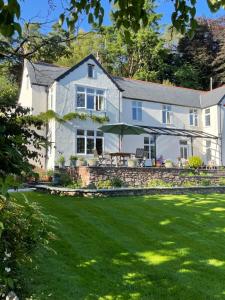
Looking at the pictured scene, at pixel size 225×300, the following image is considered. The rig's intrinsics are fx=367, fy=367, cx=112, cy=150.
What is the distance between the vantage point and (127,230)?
8625 mm

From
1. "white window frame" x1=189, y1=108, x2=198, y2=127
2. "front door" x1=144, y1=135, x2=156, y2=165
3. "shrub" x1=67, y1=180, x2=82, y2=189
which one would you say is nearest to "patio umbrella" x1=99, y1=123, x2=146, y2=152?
"shrub" x1=67, y1=180, x2=82, y2=189

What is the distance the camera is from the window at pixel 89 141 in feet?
89.6

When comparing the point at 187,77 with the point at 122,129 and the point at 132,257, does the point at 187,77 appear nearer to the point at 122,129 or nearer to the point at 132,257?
the point at 122,129

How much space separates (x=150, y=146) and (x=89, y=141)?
666 centimetres

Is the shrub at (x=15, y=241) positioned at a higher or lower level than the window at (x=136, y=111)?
lower

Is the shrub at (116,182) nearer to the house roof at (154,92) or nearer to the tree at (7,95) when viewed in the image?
the tree at (7,95)

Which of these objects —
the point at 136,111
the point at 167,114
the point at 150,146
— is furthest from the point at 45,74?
the point at 167,114

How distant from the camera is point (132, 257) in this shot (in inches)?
260

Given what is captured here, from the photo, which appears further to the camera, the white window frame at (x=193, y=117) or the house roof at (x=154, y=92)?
the white window frame at (x=193, y=117)

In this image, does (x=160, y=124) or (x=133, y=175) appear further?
(x=160, y=124)

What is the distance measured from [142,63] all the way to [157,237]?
45.6 m

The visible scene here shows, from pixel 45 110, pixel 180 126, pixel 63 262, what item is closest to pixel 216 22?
pixel 180 126

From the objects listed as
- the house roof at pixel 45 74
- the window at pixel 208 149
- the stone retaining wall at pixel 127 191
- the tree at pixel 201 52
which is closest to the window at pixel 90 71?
the house roof at pixel 45 74

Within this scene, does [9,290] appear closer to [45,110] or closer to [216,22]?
[45,110]
